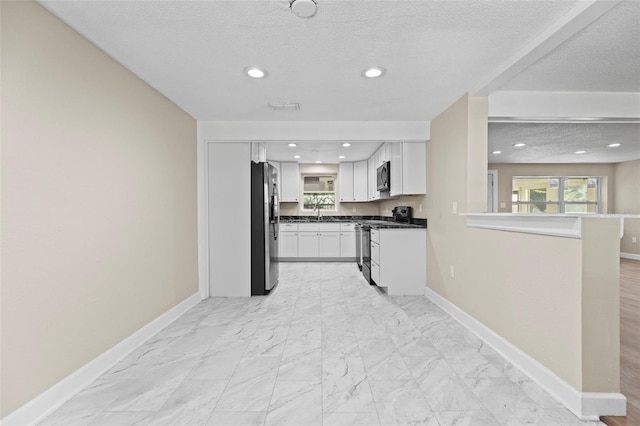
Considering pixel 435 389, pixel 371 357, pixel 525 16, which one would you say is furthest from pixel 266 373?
pixel 525 16

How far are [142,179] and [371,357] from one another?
2346 millimetres

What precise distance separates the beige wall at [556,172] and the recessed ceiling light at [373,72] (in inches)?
234

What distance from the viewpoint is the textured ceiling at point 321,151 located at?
198 inches

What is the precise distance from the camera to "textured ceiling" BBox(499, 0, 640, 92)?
1.82 meters

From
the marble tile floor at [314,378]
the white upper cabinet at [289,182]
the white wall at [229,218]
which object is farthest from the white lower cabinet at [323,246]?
the marble tile floor at [314,378]

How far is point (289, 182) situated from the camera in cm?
671

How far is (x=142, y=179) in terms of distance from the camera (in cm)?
252

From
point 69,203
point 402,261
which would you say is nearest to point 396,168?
point 402,261

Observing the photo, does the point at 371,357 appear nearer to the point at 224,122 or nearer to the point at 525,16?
the point at 525,16

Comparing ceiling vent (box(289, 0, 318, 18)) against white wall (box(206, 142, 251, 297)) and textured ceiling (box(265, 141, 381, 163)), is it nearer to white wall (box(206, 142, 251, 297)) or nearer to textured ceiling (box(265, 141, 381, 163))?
white wall (box(206, 142, 251, 297))

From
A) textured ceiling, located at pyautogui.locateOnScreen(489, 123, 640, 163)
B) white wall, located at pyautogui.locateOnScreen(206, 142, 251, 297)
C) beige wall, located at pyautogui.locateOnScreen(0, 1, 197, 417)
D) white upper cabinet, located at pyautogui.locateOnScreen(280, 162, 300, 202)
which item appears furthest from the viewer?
white upper cabinet, located at pyautogui.locateOnScreen(280, 162, 300, 202)

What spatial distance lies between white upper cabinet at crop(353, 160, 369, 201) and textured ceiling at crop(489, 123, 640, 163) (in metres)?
2.40

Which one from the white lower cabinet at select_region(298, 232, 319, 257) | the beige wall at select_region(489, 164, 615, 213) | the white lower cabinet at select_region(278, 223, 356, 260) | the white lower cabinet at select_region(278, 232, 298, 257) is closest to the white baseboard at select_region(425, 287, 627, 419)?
the white lower cabinet at select_region(278, 223, 356, 260)

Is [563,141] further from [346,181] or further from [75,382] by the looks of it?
[75,382]
